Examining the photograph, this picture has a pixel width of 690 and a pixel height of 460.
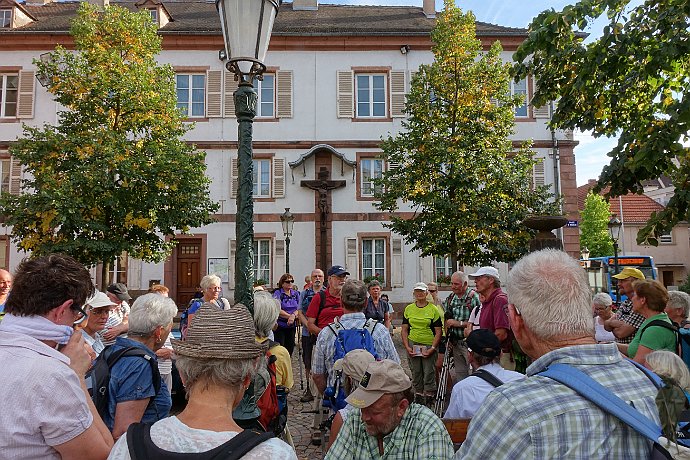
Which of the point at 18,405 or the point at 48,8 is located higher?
the point at 48,8

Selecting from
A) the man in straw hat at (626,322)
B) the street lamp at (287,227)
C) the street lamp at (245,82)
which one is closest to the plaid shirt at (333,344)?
the street lamp at (245,82)

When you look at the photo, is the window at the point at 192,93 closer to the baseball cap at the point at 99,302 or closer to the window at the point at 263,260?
the window at the point at 263,260

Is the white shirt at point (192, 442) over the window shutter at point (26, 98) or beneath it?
beneath

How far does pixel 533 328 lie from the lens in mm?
1661

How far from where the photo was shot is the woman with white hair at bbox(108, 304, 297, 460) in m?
1.54

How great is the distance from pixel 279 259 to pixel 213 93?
24.2 ft

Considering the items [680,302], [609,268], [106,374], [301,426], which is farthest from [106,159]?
[609,268]

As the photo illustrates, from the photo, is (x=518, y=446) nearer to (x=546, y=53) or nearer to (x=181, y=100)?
(x=546, y=53)

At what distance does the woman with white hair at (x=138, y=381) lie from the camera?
2789 millimetres

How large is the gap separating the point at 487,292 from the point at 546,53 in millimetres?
3003

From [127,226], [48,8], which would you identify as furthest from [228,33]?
[48,8]

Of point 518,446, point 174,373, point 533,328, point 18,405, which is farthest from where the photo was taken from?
point 174,373

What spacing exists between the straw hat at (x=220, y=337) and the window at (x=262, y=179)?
739 inches

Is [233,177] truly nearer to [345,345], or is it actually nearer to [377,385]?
[345,345]
